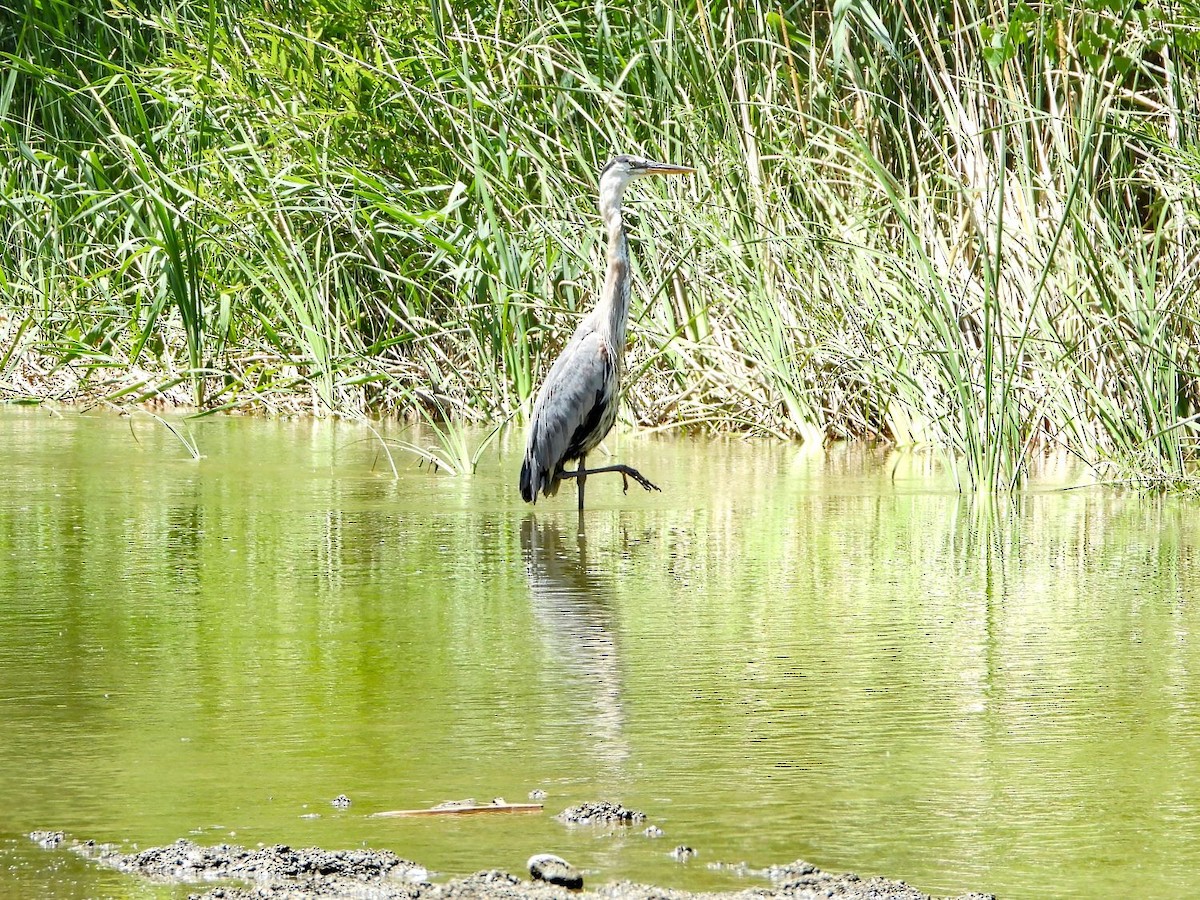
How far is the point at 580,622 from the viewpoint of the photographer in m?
3.97

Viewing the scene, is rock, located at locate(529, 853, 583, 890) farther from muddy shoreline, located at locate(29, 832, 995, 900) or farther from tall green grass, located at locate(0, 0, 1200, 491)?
tall green grass, located at locate(0, 0, 1200, 491)

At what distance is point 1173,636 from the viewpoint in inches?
147

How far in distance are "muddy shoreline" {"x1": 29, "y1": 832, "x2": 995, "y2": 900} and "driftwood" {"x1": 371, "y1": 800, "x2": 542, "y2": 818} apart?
20 centimetres

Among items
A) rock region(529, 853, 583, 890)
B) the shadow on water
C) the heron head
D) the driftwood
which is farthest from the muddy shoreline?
the heron head

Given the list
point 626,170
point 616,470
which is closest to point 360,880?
point 616,470

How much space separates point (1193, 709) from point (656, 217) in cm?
516

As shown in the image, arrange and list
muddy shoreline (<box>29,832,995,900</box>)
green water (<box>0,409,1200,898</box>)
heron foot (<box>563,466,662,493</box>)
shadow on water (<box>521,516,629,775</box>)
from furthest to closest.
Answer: heron foot (<box>563,466,662,493</box>)
shadow on water (<box>521,516,629,775</box>)
green water (<box>0,409,1200,898</box>)
muddy shoreline (<box>29,832,995,900</box>)

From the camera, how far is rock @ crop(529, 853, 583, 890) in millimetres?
2156

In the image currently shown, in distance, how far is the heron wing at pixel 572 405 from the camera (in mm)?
6230

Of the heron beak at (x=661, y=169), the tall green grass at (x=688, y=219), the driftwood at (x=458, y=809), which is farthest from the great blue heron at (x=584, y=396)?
the driftwood at (x=458, y=809)

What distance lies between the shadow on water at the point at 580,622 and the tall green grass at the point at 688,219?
A: 156 centimetres

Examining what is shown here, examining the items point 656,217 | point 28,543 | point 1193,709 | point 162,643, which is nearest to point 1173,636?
point 1193,709

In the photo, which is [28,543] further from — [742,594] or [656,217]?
[656,217]

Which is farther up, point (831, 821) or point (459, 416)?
point (459, 416)
